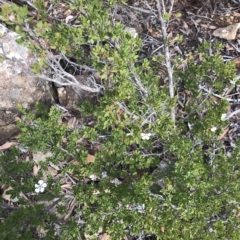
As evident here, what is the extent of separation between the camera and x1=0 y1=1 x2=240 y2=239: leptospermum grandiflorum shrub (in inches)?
98.3

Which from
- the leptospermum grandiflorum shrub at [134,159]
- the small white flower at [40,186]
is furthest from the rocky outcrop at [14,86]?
the small white flower at [40,186]

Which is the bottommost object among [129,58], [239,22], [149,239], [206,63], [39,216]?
[149,239]

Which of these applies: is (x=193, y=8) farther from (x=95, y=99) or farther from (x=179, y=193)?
(x=179, y=193)

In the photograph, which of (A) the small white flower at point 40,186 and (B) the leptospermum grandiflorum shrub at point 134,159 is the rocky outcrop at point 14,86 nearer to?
(B) the leptospermum grandiflorum shrub at point 134,159

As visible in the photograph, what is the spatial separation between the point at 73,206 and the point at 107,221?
2.44 ft

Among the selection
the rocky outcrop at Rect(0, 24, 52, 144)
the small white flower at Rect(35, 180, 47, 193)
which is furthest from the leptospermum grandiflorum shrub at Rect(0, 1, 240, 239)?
the rocky outcrop at Rect(0, 24, 52, 144)

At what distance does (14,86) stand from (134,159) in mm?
1439

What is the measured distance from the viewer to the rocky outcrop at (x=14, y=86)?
360cm

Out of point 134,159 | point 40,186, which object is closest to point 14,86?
point 40,186

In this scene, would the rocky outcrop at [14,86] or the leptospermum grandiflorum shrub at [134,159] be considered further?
the rocky outcrop at [14,86]

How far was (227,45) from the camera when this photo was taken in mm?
3871

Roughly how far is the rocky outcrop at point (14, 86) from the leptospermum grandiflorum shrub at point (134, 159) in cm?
65

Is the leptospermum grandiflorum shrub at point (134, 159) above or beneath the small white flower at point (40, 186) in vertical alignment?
above

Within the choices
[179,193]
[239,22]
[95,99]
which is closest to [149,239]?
[179,193]
